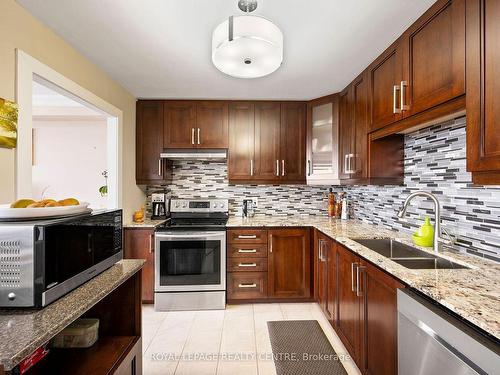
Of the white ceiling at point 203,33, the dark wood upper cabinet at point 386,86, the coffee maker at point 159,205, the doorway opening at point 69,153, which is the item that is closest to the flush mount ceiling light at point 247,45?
the white ceiling at point 203,33

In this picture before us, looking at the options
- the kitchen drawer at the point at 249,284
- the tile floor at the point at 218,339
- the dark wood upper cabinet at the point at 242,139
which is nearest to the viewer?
the tile floor at the point at 218,339

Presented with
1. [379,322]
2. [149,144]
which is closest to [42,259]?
[379,322]

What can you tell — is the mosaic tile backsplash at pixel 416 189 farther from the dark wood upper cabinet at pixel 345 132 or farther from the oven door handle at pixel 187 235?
the oven door handle at pixel 187 235

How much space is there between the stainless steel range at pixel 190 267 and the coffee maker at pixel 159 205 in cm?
52

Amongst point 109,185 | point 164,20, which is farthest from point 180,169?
point 164,20

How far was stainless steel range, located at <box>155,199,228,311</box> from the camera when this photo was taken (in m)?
2.79

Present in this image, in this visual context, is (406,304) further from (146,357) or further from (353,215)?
(353,215)

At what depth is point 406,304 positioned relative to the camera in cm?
119

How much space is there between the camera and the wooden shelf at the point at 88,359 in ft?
3.73

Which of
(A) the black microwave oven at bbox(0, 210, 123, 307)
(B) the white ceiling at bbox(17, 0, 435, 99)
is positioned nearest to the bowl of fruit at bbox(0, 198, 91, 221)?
(A) the black microwave oven at bbox(0, 210, 123, 307)

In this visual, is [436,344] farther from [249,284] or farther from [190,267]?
[190,267]

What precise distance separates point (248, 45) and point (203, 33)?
0.82m

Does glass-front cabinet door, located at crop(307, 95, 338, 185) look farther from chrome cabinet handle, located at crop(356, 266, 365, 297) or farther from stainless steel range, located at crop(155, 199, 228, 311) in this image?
chrome cabinet handle, located at crop(356, 266, 365, 297)

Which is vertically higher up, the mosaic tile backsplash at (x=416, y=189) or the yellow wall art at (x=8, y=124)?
the yellow wall art at (x=8, y=124)
